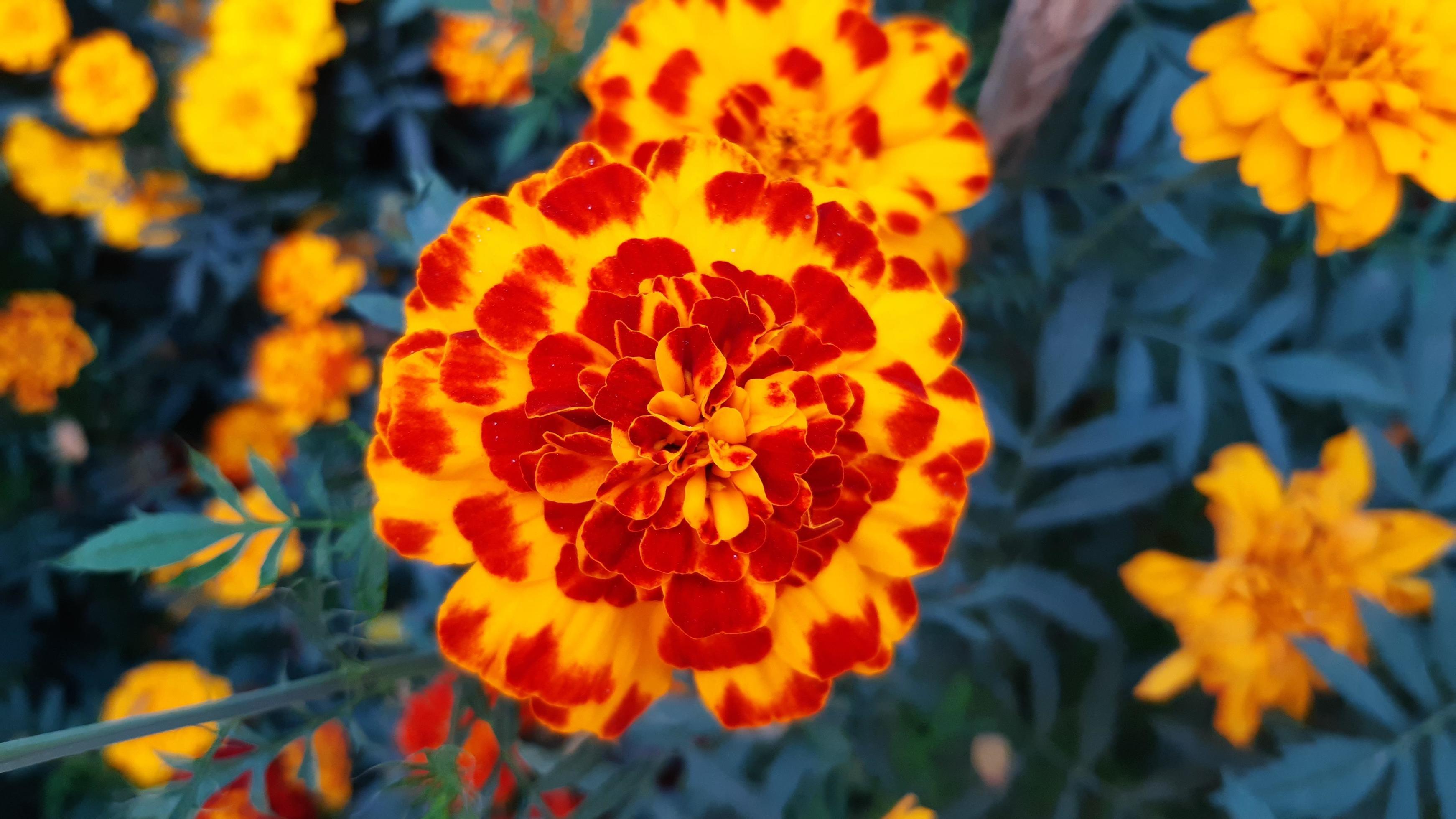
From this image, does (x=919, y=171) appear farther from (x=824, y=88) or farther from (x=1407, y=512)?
(x=1407, y=512)

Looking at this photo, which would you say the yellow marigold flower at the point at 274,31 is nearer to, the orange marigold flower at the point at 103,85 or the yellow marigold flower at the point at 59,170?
the orange marigold flower at the point at 103,85

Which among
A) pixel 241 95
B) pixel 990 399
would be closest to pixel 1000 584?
pixel 990 399

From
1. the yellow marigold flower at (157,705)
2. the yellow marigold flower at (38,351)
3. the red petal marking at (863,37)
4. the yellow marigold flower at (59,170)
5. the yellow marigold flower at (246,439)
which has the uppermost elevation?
the red petal marking at (863,37)

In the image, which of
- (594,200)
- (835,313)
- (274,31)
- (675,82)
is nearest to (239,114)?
(274,31)

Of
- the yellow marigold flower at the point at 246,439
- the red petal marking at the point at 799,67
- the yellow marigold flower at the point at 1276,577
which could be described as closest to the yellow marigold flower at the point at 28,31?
the yellow marigold flower at the point at 246,439

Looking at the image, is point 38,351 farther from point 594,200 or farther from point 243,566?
point 594,200

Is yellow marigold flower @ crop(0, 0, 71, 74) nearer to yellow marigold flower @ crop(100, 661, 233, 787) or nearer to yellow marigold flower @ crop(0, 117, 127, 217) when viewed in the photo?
yellow marigold flower @ crop(0, 117, 127, 217)

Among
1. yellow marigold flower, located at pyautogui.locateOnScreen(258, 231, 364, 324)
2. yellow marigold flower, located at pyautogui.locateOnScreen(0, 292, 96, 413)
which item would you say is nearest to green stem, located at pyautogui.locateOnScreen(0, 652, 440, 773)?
yellow marigold flower, located at pyautogui.locateOnScreen(258, 231, 364, 324)
